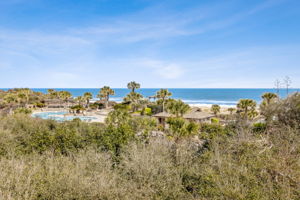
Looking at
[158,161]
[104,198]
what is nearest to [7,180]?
[104,198]

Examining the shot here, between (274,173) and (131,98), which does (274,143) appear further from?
(131,98)

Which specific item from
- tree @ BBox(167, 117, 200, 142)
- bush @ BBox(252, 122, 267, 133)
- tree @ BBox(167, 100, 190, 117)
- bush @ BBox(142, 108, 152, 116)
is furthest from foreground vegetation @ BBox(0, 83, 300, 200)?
bush @ BBox(142, 108, 152, 116)

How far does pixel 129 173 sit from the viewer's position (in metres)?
8.51

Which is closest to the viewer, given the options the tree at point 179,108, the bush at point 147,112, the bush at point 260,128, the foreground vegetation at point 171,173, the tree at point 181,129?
the foreground vegetation at point 171,173

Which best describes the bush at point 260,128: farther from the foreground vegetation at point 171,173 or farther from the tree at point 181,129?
the tree at point 181,129

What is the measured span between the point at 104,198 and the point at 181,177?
10.7ft

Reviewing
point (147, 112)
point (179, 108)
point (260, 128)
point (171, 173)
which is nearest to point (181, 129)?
point (260, 128)

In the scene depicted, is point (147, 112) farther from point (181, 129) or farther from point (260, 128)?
point (260, 128)

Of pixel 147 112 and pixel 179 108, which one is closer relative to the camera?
pixel 179 108

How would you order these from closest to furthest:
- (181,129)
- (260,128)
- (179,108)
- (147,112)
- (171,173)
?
(171,173)
(260,128)
(181,129)
(179,108)
(147,112)

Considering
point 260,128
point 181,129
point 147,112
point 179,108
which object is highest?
point 179,108

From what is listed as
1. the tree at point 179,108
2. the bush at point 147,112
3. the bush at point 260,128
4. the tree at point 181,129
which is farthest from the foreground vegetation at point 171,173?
the bush at point 147,112

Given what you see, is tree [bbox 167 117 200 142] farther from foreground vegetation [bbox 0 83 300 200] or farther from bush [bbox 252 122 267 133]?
foreground vegetation [bbox 0 83 300 200]

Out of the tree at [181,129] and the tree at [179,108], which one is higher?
the tree at [179,108]
